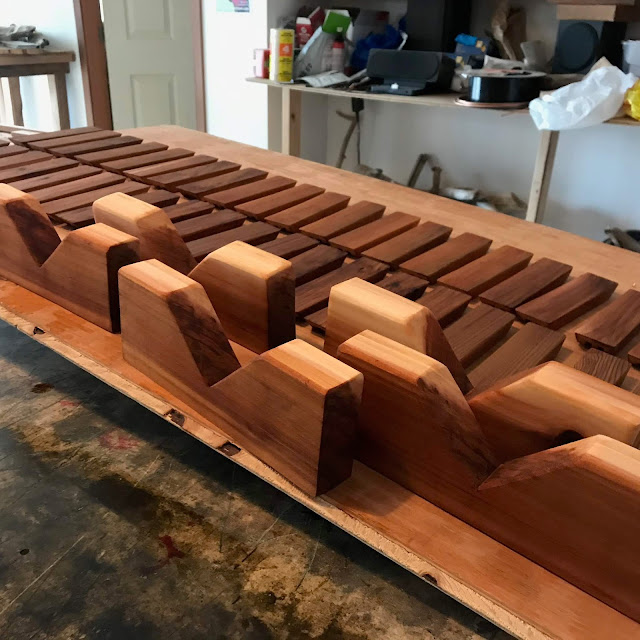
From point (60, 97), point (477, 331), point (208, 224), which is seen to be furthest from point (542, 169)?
point (60, 97)

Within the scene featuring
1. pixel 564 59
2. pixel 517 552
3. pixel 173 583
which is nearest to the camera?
pixel 517 552

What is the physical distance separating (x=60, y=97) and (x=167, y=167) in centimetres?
324

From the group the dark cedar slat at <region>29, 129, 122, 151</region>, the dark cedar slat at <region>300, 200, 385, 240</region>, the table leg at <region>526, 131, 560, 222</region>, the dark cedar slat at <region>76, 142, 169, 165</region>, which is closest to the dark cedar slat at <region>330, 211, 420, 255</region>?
the dark cedar slat at <region>300, 200, 385, 240</region>

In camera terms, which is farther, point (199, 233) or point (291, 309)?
point (199, 233)

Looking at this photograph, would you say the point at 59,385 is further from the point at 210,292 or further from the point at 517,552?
the point at 517,552

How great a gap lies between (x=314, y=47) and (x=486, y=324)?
2.74m

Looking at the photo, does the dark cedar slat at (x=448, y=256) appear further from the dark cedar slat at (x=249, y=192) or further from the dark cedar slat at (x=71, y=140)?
the dark cedar slat at (x=71, y=140)

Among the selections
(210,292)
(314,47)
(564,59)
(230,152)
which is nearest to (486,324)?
(210,292)

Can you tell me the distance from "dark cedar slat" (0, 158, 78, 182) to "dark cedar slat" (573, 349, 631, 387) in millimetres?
1201

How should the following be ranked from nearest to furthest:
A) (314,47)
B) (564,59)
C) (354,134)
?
(564,59), (314,47), (354,134)

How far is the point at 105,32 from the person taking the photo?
3893 millimetres

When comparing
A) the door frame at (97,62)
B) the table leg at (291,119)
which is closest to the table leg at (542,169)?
the table leg at (291,119)

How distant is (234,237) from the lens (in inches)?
42.8

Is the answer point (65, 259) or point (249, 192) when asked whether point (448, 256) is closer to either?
point (249, 192)
